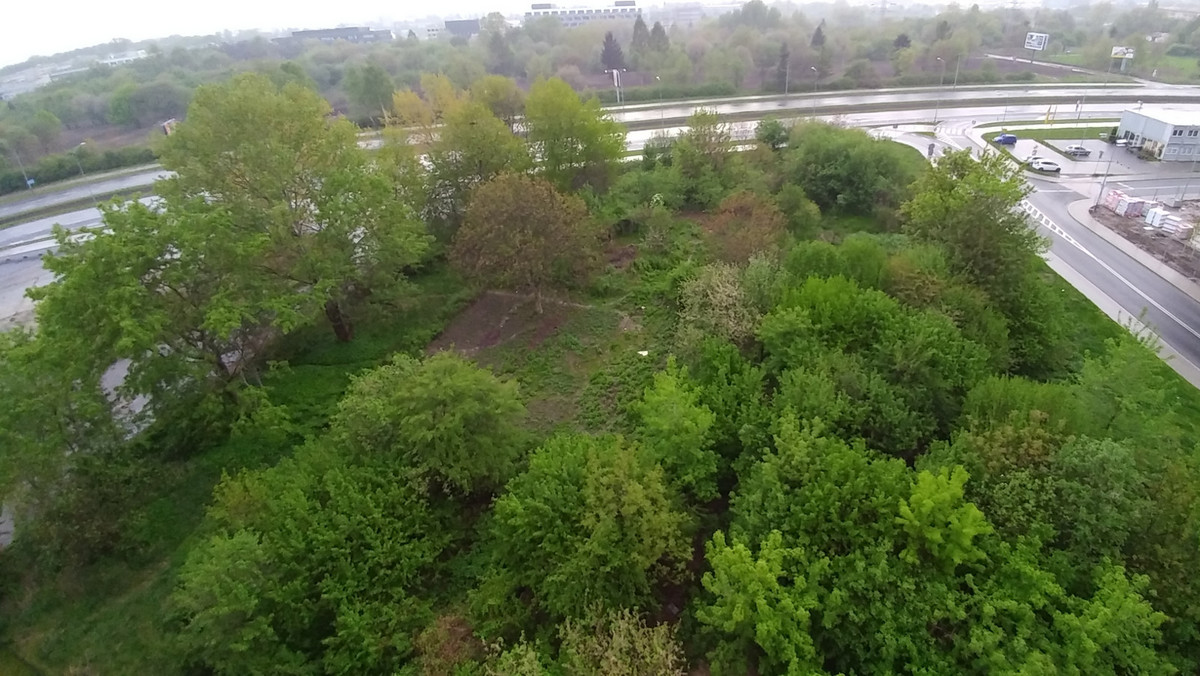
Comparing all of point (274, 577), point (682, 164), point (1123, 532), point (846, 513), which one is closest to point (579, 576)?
point (846, 513)

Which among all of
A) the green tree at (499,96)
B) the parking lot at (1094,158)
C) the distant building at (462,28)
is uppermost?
the distant building at (462,28)

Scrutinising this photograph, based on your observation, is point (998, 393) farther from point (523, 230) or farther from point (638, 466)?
point (523, 230)

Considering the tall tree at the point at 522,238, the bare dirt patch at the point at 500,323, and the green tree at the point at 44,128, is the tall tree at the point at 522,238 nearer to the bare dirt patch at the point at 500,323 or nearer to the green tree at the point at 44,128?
the bare dirt patch at the point at 500,323

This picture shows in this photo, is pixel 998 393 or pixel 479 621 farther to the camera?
pixel 998 393

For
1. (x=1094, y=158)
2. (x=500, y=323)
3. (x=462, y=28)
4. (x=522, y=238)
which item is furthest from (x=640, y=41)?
(x=462, y=28)

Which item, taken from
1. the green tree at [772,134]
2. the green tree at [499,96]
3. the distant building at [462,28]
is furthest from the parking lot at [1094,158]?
the distant building at [462,28]

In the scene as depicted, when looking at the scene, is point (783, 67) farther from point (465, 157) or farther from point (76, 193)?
point (76, 193)

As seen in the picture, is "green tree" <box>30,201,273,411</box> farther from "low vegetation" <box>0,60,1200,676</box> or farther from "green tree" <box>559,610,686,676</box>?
"green tree" <box>559,610,686,676</box>

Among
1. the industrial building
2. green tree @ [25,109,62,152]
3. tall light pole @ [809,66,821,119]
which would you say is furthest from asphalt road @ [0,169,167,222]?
the industrial building
